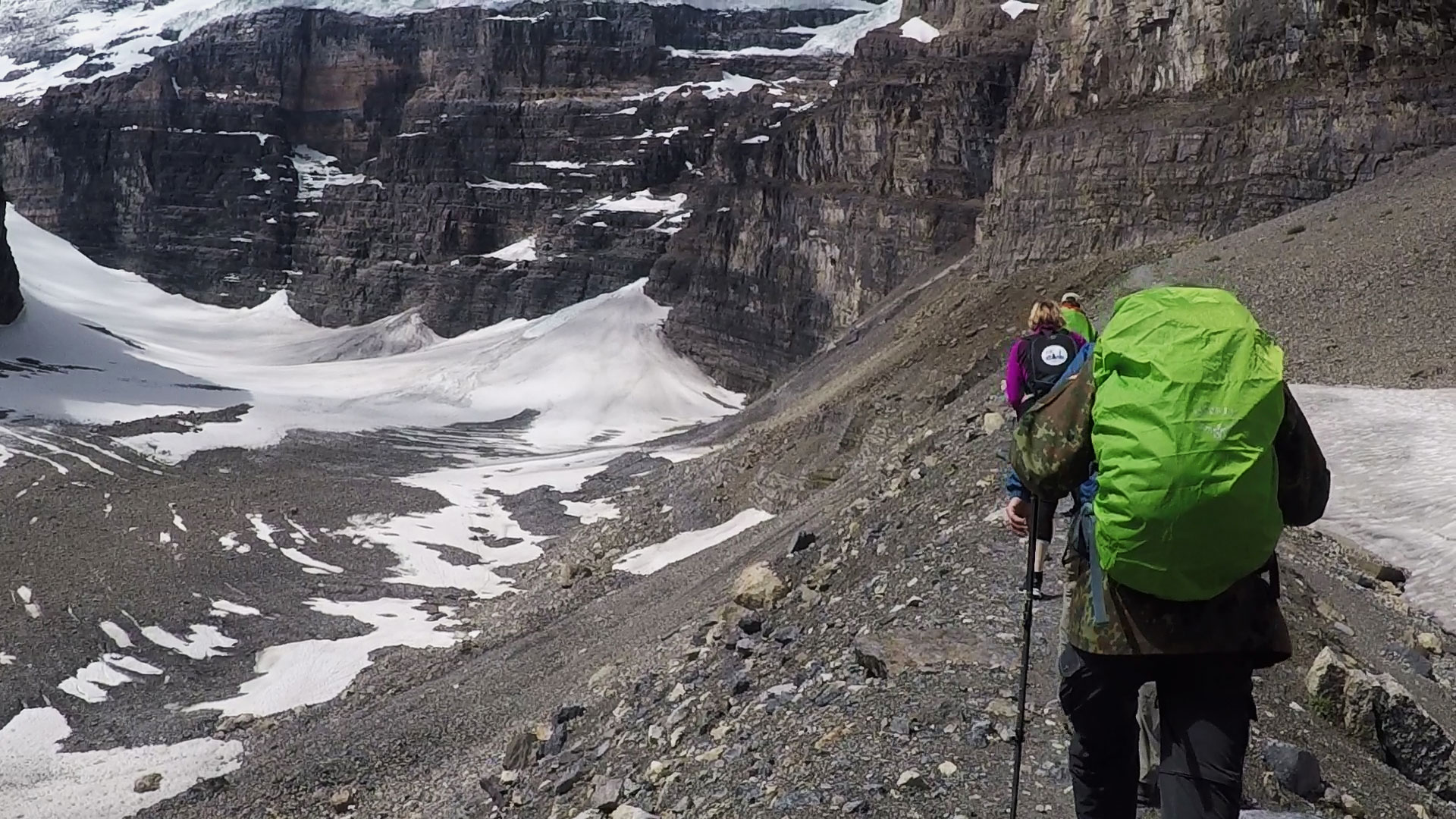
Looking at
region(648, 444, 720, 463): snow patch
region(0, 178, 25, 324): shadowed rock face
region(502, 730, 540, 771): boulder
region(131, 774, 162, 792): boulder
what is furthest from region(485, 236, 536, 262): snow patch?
region(502, 730, 540, 771): boulder

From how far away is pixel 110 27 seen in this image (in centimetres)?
17912

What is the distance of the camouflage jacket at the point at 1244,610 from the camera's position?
3953 millimetres

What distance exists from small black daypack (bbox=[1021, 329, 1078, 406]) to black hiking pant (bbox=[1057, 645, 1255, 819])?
2.11 metres

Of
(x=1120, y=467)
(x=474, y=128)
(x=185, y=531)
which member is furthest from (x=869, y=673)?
(x=474, y=128)

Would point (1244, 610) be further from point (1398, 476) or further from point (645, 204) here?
point (645, 204)

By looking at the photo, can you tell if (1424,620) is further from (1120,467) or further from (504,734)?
(504,734)

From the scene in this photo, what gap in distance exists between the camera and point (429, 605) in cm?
2984

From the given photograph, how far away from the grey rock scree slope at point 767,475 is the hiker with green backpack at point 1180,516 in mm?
1646

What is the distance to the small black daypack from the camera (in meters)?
6.19

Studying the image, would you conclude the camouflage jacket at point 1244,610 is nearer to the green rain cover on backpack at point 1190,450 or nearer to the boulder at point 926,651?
→ the green rain cover on backpack at point 1190,450

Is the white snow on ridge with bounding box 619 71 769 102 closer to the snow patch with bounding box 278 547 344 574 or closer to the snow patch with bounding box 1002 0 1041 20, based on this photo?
the snow patch with bounding box 1002 0 1041 20

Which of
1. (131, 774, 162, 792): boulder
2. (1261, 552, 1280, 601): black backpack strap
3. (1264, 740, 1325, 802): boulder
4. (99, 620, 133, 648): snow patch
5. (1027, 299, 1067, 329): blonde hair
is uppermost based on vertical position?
(1027, 299, 1067, 329): blonde hair

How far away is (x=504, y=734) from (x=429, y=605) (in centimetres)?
1714

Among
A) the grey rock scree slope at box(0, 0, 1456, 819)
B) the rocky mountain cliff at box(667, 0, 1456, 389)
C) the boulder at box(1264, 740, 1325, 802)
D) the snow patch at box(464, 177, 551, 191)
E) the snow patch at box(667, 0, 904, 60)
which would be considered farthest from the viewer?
the snow patch at box(667, 0, 904, 60)
